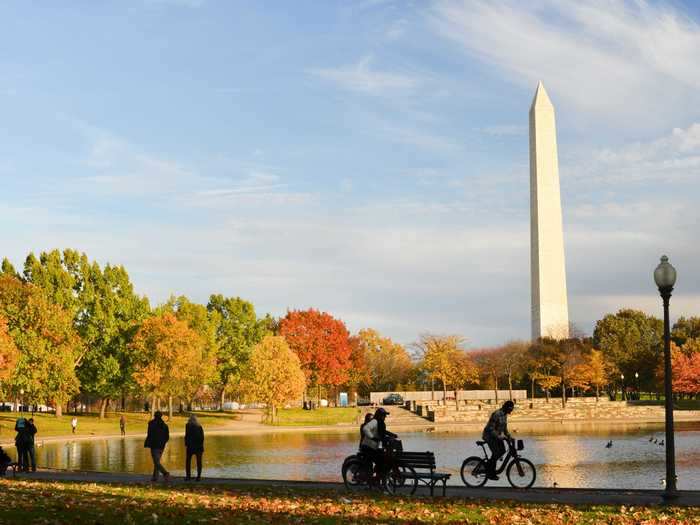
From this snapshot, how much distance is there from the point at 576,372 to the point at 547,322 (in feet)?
19.3

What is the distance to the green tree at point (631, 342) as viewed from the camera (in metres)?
102

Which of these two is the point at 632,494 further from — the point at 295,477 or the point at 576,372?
the point at 576,372

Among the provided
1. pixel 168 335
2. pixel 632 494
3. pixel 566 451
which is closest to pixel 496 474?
pixel 632 494

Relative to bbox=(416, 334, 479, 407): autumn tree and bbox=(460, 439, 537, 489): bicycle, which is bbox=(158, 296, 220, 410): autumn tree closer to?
bbox=(416, 334, 479, 407): autumn tree

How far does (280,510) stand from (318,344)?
7903 centimetres

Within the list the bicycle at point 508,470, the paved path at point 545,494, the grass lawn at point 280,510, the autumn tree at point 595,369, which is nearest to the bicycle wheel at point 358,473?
the paved path at point 545,494

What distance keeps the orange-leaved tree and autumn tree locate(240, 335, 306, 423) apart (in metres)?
4.90

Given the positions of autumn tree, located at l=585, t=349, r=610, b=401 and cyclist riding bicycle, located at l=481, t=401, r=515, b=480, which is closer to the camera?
cyclist riding bicycle, located at l=481, t=401, r=515, b=480

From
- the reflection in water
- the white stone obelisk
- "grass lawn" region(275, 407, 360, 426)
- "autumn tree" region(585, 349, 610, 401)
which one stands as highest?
the white stone obelisk

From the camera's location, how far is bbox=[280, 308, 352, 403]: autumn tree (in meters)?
93.8

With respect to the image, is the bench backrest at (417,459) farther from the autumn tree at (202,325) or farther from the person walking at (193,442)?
the autumn tree at (202,325)

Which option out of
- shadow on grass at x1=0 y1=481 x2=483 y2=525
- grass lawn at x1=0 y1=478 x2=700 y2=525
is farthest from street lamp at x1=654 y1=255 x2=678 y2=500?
shadow on grass at x1=0 y1=481 x2=483 y2=525

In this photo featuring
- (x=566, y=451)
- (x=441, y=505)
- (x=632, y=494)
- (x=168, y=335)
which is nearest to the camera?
(x=441, y=505)

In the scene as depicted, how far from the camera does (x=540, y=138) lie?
89375mm
